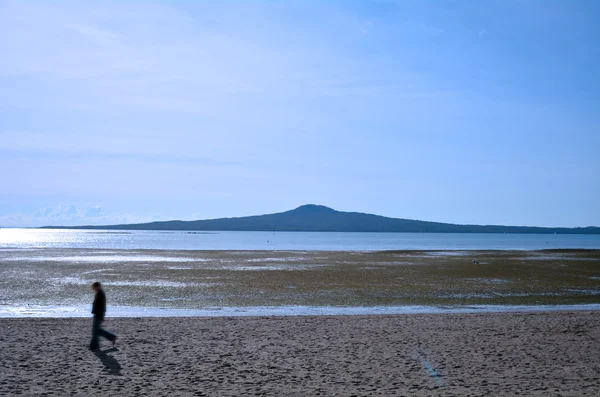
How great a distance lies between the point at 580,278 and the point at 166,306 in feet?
91.4

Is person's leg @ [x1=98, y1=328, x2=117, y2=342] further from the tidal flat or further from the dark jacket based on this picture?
the tidal flat

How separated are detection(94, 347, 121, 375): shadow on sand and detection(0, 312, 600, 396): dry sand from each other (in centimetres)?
2

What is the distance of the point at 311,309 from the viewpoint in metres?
23.3

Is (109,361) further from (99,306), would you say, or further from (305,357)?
(305,357)

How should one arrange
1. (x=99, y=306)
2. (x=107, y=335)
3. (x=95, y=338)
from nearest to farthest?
(x=95, y=338), (x=107, y=335), (x=99, y=306)

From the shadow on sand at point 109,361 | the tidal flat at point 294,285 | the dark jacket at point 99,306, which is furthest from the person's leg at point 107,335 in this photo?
the tidal flat at point 294,285

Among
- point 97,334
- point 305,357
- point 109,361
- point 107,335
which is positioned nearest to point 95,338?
point 97,334

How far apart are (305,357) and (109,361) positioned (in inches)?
174

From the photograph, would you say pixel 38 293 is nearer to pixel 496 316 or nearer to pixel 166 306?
pixel 166 306

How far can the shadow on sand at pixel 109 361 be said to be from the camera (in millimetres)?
11867

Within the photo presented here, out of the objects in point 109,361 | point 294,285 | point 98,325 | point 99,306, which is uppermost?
point 99,306

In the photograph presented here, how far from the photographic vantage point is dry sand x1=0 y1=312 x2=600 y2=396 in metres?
10.7

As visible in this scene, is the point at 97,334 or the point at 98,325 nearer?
the point at 97,334

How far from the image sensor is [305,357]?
13.3 meters
